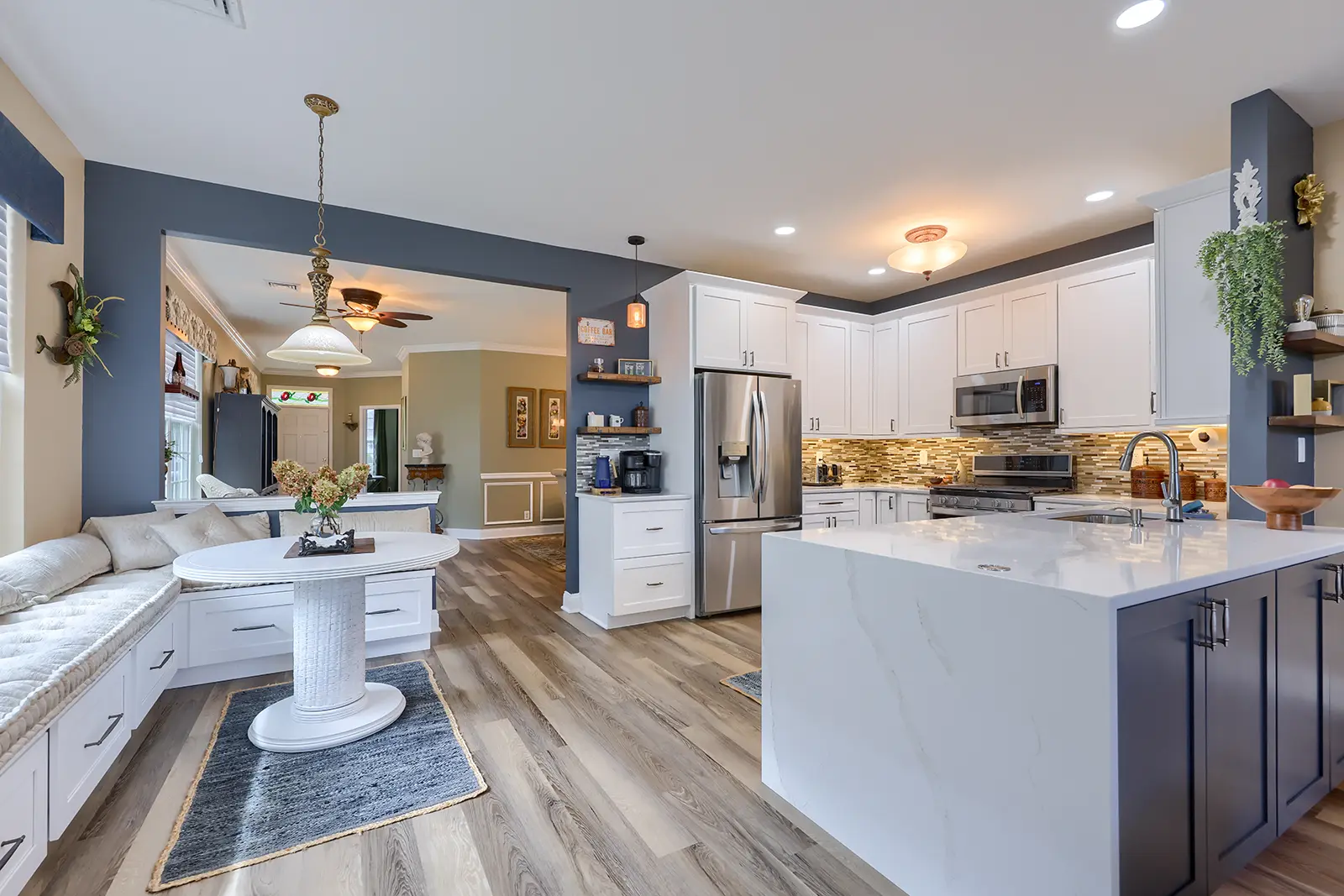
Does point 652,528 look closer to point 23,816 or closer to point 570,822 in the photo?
point 570,822

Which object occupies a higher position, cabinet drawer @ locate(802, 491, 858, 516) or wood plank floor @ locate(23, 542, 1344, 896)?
cabinet drawer @ locate(802, 491, 858, 516)

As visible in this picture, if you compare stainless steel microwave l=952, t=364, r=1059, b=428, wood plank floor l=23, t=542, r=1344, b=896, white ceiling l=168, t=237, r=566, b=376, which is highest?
white ceiling l=168, t=237, r=566, b=376

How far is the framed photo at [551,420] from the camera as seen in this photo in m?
8.78

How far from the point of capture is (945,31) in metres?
2.15

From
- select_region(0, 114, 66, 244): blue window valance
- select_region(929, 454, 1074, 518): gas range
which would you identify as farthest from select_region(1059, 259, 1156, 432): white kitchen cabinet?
select_region(0, 114, 66, 244): blue window valance

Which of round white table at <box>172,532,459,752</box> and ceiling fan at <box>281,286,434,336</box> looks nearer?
round white table at <box>172,532,459,752</box>

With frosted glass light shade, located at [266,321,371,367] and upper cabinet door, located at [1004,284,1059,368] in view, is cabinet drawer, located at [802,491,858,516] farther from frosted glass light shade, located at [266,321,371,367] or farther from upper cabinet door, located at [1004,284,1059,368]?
frosted glass light shade, located at [266,321,371,367]

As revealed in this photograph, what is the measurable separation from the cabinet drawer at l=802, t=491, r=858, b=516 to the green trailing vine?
9.12 ft

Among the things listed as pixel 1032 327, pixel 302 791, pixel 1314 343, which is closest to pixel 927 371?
pixel 1032 327

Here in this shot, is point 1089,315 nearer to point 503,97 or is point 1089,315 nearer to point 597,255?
point 597,255

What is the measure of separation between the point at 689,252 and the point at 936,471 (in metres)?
2.94

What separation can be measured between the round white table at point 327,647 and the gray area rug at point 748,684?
1.49 meters

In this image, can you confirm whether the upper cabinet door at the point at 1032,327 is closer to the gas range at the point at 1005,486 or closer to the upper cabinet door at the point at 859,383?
the gas range at the point at 1005,486

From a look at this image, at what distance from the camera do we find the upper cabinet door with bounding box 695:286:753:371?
4.31 meters
